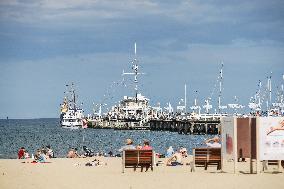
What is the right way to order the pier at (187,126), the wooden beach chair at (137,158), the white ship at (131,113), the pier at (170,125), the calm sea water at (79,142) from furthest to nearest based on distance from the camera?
the white ship at (131,113) → the pier at (170,125) → the pier at (187,126) → the calm sea water at (79,142) → the wooden beach chair at (137,158)

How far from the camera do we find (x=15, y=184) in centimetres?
1756

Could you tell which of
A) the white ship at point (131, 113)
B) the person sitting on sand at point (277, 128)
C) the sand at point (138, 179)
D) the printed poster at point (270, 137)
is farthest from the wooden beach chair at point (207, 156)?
the white ship at point (131, 113)

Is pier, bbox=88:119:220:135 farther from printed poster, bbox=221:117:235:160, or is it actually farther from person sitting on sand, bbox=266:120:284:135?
person sitting on sand, bbox=266:120:284:135

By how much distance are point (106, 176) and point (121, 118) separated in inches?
6175

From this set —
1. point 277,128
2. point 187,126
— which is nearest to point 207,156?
point 277,128

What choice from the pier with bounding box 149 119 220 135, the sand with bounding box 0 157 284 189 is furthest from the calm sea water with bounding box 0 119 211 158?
the sand with bounding box 0 157 284 189

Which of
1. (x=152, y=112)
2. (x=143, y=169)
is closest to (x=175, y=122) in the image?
(x=152, y=112)

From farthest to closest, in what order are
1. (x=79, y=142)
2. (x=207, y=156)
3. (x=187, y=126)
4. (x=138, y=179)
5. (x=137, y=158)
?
(x=187, y=126) → (x=79, y=142) → (x=207, y=156) → (x=137, y=158) → (x=138, y=179)

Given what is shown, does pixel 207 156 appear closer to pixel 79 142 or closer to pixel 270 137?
pixel 270 137

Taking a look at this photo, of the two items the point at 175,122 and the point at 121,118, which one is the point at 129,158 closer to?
the point at 175,122

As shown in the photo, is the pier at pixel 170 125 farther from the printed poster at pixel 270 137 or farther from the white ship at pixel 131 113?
the printed poster at pixel 270 137

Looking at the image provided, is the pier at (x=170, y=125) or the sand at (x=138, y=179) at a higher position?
the pier at (x=170, y=125)

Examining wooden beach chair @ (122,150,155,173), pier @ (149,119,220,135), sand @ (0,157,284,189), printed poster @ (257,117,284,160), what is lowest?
sand @ (0,157,284,189)

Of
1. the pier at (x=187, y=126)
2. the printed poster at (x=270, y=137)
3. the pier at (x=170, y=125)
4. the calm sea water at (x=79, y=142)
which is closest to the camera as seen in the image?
the printed poster at (x=270, y=137)
